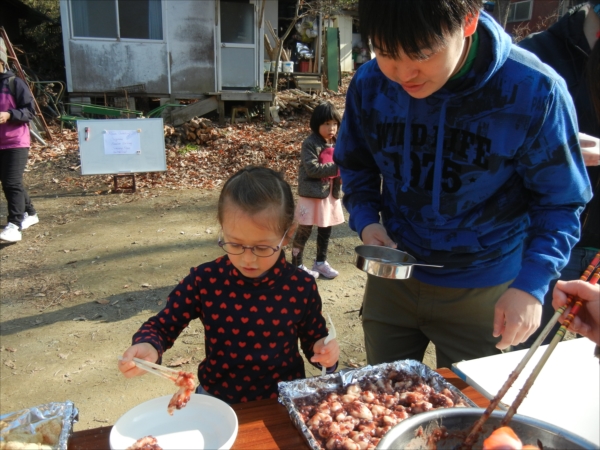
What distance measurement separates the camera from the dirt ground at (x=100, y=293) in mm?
3443

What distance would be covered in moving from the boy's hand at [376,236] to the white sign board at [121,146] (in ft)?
22.9

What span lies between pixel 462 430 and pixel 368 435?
353 mm

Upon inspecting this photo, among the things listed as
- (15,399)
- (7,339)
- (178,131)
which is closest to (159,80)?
(178,131)

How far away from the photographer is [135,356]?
1.60 meters

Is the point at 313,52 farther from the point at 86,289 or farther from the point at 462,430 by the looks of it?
the point at 462,430

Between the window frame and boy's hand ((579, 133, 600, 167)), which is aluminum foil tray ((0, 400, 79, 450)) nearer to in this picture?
boy's hand ((579, 133, 600, 167))

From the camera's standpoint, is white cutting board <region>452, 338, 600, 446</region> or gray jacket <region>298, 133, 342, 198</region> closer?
white cutting board <region>452, 338, 600, 446</region>

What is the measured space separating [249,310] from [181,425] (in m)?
0.52

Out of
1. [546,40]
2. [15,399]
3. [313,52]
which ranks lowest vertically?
[15,399]

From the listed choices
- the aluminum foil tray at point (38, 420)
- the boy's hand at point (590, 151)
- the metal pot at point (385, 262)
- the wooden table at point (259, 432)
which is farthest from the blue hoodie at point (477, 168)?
the aluminum foil tray at point (38, 420)

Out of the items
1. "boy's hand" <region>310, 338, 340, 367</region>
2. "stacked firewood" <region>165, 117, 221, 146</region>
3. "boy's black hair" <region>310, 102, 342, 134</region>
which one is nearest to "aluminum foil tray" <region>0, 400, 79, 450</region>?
"boy's hand" <region>310, 338, 340, 367</region>

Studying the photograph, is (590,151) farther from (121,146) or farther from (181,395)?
(121,146)

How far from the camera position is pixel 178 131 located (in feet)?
39.1

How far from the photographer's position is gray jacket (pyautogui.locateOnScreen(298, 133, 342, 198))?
4.99 meters
